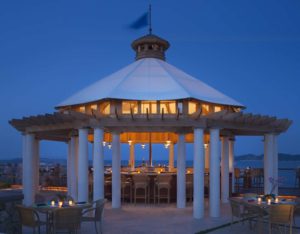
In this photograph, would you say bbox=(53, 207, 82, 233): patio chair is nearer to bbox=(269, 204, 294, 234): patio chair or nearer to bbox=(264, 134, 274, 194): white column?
bbox=(269, 204, 294, 234): patio chair

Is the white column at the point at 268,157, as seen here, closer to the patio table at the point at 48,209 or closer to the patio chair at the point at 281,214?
the patio chair at the point at 281,214

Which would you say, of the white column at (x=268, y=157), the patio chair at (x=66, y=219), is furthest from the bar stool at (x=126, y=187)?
the patio chair at (x=66, y=219)

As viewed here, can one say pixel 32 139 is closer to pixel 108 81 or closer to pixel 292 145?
pixel 108 81

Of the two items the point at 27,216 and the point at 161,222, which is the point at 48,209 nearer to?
the point at 27,216

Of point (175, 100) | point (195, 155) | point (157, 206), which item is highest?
point (175, 100)

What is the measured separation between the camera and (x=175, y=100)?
551 inches

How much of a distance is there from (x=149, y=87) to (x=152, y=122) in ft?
6.73

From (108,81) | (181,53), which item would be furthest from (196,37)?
(108,81)

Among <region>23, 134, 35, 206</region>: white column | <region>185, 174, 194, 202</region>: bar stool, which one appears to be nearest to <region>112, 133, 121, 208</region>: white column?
<region>185, 174, 194, 202</region>: bar stool

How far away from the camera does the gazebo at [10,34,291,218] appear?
509 inches

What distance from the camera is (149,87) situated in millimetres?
14555

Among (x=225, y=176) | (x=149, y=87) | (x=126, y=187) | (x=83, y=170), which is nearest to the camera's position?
(x=83, y=170)

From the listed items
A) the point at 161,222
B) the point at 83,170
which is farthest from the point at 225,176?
the point at 83,170

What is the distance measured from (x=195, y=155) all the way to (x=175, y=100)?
2.15 m
